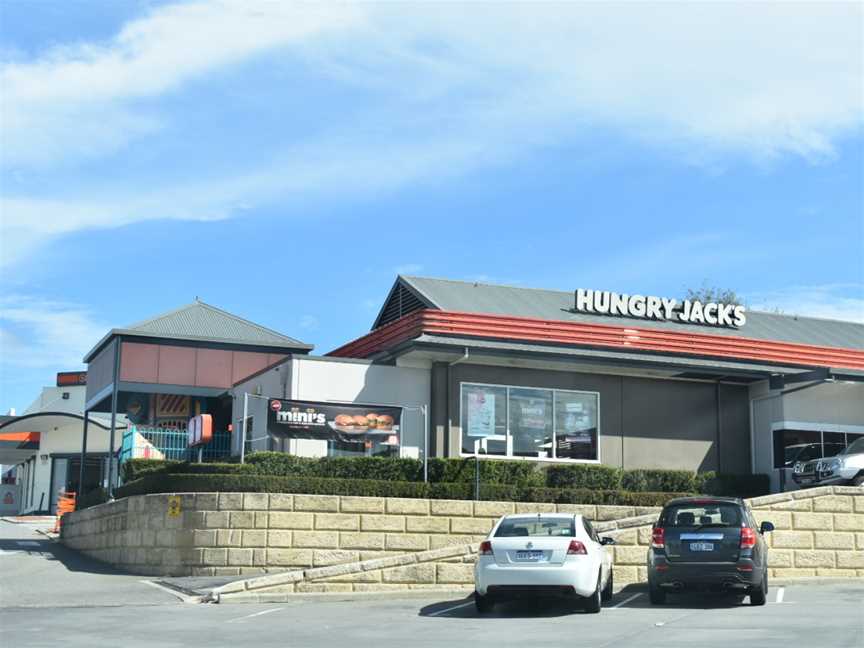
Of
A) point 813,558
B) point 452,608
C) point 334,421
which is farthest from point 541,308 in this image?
point 452,608

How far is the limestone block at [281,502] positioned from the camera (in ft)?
74.0

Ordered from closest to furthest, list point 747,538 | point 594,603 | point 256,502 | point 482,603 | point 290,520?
point 594,603 → point 482,603 → point 747,538 → point 256,502 → point 290,520

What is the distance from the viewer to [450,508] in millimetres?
23641

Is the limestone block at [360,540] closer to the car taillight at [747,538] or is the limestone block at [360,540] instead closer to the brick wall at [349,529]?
the brick wall at [349,529]

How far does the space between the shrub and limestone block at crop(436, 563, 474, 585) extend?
6383mm

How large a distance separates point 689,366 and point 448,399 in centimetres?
644

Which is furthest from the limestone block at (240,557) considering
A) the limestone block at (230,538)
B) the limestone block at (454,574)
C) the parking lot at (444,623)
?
the limestone block at (454,574)

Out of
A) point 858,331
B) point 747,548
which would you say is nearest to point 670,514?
point 747,548

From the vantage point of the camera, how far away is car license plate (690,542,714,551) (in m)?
17.4

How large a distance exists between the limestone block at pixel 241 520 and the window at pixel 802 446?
1455 centimetres

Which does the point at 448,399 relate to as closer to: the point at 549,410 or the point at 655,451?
the point at 549,410

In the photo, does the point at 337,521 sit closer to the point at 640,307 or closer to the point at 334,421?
the point at 334,421

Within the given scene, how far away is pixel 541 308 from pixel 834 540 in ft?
41.2

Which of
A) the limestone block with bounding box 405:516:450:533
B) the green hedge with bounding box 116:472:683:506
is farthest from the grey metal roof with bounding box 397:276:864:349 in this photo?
the limestone block with bounding box 405:516:450:533
